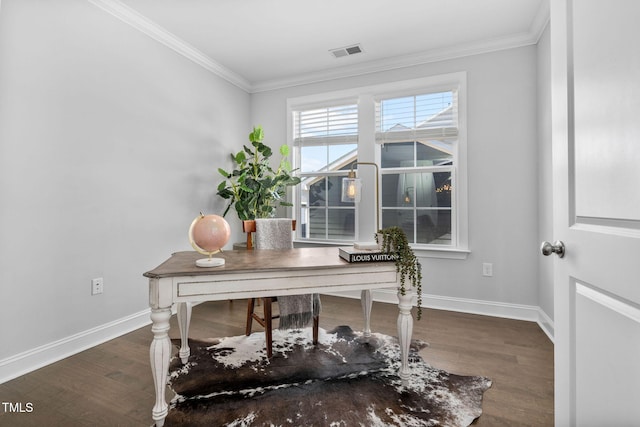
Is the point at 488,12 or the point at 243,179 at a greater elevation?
the point at 488,12

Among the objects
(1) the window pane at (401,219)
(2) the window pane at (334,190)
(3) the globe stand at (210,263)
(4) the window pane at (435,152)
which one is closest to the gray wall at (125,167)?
(4) the window pane at (435,152)

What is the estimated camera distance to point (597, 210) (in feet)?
2.81

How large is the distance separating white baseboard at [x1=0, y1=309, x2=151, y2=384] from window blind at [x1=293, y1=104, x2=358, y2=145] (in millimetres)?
2596

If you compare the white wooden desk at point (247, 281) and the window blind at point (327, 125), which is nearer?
the white wooden desk at point (247, 281)

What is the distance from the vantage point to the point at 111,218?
2.56 m

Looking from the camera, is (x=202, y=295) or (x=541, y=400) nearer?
(x=202, y=295)

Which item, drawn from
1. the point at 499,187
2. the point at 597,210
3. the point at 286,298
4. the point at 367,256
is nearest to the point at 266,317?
the point at 286,298

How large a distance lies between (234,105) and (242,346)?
2905mm

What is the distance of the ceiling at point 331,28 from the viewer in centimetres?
258

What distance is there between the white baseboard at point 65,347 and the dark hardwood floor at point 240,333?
0.20 feet

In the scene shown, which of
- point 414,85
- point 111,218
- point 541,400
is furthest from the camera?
point 414,85

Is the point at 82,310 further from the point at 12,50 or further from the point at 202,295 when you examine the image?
the point at 12,50

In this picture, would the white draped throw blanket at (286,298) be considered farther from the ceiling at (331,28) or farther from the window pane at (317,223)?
the ceiling at (331,28)

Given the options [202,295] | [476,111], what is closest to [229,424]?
[202,295]
